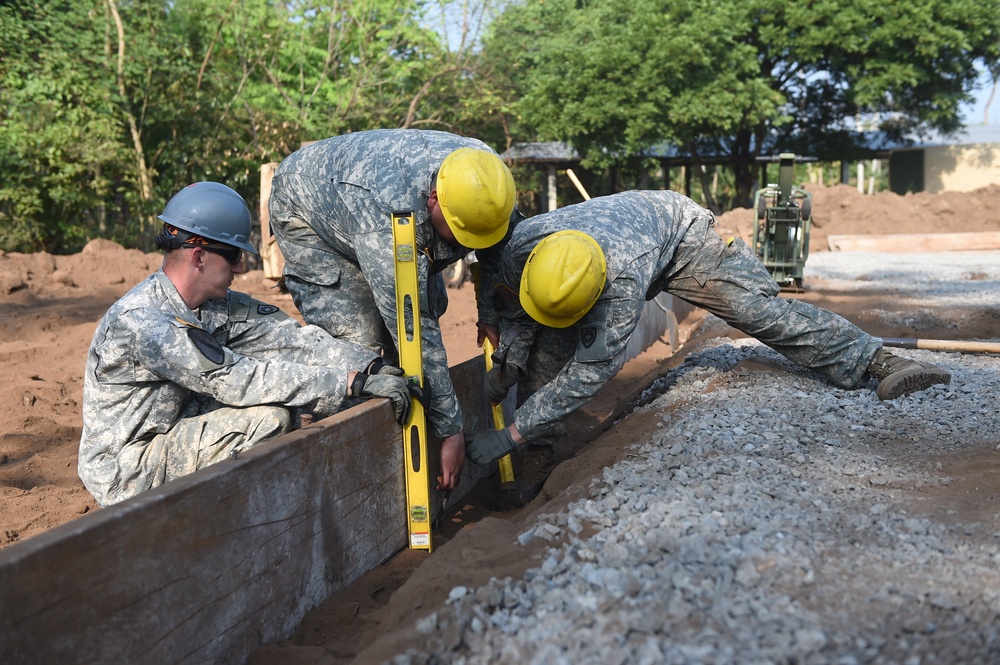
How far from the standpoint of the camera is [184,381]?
2.92 m

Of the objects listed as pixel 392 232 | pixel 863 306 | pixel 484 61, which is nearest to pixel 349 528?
pixel 392 232

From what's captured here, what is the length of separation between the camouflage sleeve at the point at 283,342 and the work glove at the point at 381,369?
0.03 meters

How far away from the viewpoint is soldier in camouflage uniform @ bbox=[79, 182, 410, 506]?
9.54 feet

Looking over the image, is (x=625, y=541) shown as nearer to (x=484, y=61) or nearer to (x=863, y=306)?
(x=863, y=306)

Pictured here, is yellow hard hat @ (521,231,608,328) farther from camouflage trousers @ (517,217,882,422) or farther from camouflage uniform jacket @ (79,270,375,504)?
camouflage uniform jacket @ (79,270,375,504)

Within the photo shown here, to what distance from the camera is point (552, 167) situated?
79.3 feet

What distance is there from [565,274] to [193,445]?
164 centimetres

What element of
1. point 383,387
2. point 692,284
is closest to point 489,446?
point 383,387

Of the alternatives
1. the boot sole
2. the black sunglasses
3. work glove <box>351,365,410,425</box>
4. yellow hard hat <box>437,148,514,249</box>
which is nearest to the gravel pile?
the boot sole

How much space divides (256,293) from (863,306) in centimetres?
700

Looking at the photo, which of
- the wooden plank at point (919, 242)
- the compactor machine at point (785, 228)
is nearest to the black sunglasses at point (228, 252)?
the compactor machine at point (785, 228)

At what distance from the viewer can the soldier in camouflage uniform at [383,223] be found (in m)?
3.49

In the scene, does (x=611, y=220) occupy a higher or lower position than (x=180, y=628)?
higher

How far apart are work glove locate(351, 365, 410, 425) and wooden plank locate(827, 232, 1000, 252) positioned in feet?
53.9
